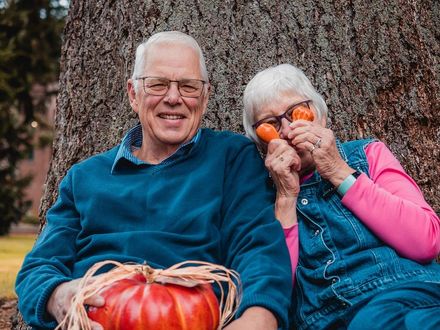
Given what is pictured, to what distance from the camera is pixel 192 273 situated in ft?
8.61

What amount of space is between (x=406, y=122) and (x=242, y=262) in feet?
5.69

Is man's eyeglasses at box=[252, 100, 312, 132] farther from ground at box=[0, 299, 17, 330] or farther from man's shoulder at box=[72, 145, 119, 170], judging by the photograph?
ground at box=[0, 299, 17, 330]

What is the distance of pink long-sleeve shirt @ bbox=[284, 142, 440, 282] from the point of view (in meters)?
3.03

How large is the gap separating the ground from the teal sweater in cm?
286

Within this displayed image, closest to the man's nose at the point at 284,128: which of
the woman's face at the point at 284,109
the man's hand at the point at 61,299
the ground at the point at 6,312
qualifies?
the woman's face at the point at 284,109

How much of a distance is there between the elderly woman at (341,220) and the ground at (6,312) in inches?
132

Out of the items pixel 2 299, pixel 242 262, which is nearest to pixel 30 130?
pixel 2 299

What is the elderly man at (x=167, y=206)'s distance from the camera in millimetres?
2951

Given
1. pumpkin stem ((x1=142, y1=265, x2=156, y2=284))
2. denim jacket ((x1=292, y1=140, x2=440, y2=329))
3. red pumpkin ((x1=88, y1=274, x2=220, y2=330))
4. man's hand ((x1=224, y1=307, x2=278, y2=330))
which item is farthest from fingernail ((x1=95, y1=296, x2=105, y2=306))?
denim jacket ((x1=292, y1=140, x2=440, y2=329))

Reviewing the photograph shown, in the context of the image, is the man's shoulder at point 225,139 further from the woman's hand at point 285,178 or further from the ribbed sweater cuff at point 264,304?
the ribbed sweater cuff at point 264,304

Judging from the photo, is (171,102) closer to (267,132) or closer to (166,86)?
(166,86)

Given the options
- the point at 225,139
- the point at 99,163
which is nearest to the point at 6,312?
the point at 99,163

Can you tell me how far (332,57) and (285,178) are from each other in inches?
47.9

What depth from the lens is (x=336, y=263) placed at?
3.12 metres
